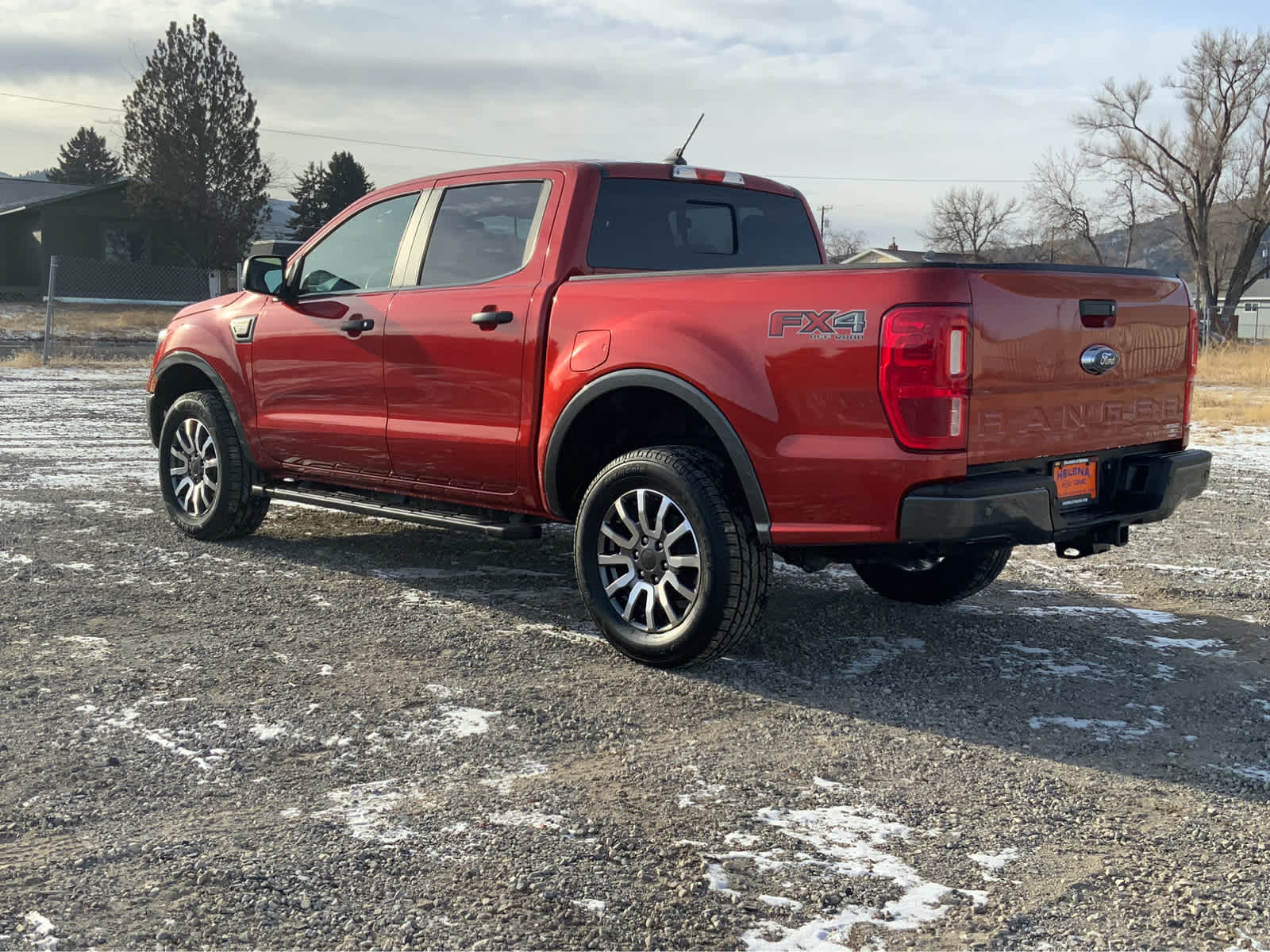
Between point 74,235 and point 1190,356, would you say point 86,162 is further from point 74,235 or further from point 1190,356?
point 1190,356

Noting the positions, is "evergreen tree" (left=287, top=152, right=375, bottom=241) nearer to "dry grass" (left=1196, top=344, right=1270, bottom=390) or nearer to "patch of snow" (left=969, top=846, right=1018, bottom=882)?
"dry grass" (left=1196, top=344, right=1270, bottom=390)

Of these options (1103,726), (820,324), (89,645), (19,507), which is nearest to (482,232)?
(820,324)

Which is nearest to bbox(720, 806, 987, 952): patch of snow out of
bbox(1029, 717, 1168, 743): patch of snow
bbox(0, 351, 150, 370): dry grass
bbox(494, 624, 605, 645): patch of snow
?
bbox(1029, 717, 1168, 743): patch of snow

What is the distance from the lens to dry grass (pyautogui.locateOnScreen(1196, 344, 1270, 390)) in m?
20.4

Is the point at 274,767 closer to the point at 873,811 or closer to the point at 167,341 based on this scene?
the point at 873,811

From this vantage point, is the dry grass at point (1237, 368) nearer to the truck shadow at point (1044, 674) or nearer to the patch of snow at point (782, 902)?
the truck shadow at point (1044, 674)

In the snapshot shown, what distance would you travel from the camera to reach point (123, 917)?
2.79m

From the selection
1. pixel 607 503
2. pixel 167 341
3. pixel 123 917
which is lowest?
pixel 123 917

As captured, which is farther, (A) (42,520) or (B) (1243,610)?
(A) (42,520)

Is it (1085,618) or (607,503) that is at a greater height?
(607,503)

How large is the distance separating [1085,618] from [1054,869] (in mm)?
2792

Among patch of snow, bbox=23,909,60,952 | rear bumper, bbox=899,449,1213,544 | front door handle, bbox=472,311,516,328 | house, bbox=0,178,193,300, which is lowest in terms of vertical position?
patch of snow, bbox=23,909,60,952

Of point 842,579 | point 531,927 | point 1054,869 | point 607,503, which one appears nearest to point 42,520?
point 607,503

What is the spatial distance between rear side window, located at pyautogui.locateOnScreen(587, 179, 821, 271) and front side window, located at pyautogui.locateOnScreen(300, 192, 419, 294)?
1179mm
